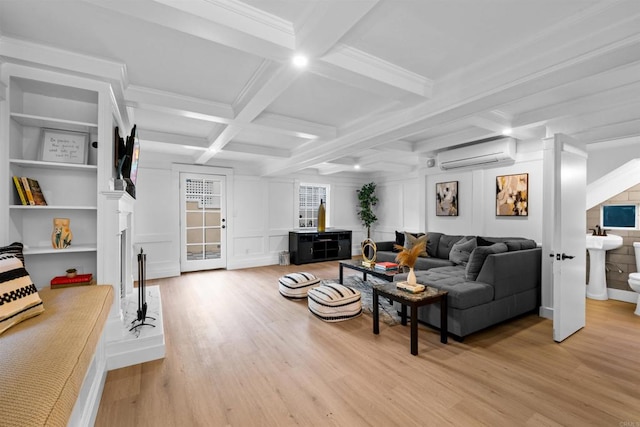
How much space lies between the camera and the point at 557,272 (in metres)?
2.78

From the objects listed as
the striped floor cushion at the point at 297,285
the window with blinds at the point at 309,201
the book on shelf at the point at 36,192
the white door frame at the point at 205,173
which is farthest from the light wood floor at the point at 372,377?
the window with blinds at the point at 309,201

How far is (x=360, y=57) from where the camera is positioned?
80.3 inches

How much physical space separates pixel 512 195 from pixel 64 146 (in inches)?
216

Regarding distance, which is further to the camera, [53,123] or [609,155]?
[609,155]

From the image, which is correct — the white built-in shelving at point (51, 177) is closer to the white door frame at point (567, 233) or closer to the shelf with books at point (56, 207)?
the shelf with books at point (56, 207)

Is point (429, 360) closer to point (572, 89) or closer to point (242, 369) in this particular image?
point (242, 369)

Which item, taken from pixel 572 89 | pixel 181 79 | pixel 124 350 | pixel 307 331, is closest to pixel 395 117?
pixel 572 89

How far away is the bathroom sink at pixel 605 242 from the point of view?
12.8 feet

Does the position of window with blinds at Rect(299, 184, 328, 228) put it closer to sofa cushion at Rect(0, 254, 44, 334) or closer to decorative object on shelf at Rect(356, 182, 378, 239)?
decorative object on shelf at Rect(356, 182, 378, 239)

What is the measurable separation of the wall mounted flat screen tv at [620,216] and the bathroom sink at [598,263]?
0.67 feet

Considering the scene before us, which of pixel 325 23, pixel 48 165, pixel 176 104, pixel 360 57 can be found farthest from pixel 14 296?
pixel 360 57

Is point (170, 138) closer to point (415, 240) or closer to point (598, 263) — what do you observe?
point (415, 240)

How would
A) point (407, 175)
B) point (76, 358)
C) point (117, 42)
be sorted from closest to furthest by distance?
point (76, 358)
point (117, 42)
point (407, 175)

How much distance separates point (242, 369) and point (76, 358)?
4.39ft
